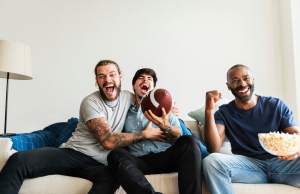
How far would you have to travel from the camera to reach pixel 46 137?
2131mm

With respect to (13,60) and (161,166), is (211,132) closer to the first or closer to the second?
(161,166)

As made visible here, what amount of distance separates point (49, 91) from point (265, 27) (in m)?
2.09

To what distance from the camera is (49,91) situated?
105 inches

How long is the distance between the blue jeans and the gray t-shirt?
59cm

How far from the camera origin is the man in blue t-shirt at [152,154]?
140 centimetres

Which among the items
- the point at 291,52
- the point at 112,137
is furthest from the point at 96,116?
the point at 291,52

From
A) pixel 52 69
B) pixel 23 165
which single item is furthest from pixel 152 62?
pixel 23 165

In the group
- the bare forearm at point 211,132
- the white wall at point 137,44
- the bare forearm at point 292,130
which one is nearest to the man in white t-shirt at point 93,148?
the bare forearm at point 211,132

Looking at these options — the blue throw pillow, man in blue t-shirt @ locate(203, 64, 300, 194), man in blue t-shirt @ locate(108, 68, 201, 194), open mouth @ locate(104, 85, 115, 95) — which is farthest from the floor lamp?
man in blue t-shirt @ locate(203, 64, 300, 194)

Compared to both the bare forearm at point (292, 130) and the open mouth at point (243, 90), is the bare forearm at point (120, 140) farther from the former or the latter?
the bare forearm at point (292, 130)

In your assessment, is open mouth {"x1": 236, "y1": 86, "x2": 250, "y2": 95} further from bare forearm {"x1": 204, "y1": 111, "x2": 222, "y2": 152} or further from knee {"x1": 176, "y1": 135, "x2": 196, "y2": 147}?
knee {"x1": 176, "y1": 135, "x2": 196, "y2": 147}

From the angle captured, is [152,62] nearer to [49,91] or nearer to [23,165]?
[49,91]

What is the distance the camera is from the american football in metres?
1.60

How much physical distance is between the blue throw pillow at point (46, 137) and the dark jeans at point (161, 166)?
67cm
